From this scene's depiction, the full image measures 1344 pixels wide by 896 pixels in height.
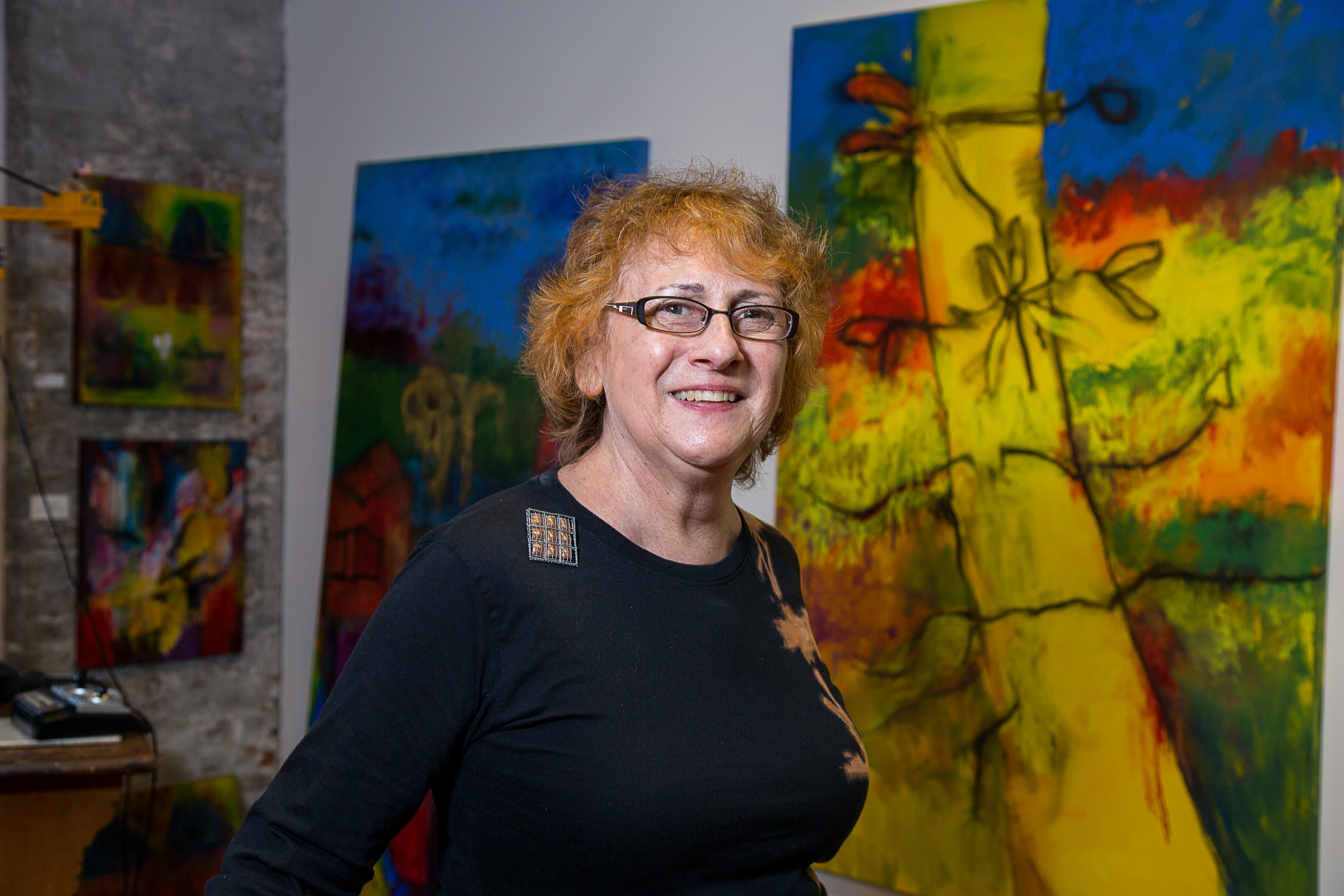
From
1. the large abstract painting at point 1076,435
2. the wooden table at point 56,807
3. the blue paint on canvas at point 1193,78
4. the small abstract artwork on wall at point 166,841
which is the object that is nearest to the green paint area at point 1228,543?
the large abstract painting at point 1076,435

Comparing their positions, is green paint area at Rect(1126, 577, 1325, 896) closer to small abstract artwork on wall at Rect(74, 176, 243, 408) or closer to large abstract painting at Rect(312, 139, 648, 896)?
large abstract painting at Rect(312, 139, 648, 896)

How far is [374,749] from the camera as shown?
3.79 ft

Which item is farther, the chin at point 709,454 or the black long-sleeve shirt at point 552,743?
the chin at point 709,454

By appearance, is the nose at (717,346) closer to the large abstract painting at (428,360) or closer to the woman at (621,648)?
the woman at (621,648)

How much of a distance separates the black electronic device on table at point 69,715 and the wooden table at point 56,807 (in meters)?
0.05

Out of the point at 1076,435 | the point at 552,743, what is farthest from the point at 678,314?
the point at 1076,435

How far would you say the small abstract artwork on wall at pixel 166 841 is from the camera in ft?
12.1

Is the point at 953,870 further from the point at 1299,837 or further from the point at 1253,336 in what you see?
the point at 1253,336

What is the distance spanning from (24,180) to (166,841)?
2240 millimetres

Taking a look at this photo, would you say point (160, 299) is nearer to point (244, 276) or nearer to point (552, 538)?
point (244, 276)

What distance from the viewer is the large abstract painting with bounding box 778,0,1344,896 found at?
2.10 meters

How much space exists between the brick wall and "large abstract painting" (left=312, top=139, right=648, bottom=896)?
1.49 feet

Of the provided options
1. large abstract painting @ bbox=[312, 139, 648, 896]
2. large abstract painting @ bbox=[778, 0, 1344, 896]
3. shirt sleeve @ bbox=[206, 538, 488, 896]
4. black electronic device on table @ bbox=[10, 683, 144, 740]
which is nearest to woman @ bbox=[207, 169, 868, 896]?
shirt sleeve @ bbox=[206, 538, 488, 896]

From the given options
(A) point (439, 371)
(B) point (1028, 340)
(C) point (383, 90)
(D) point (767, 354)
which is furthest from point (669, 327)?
(C) point (383, 90)
